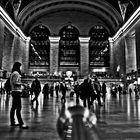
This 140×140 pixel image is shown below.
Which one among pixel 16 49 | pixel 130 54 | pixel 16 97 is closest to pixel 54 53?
pixel 16 49

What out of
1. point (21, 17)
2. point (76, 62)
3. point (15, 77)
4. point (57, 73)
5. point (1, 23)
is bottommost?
point (15, 77)

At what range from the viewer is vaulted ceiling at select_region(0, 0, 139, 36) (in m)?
26.6

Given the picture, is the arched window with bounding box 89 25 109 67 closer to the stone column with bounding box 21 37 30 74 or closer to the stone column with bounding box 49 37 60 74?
the stone column with bounding box 49 37 60 74

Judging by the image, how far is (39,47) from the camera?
112 ft

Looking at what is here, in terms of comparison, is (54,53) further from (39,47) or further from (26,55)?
(26,55)

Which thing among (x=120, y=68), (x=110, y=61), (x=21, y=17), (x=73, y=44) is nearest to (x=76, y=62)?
(x=73, y=44)

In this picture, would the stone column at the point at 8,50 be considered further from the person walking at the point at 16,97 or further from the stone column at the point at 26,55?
the person walking at the point at 16,97

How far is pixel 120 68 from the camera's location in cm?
2870

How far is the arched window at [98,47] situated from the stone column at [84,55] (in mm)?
1207

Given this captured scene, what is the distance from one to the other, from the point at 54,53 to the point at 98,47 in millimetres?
8354

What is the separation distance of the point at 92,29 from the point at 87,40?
112 inches

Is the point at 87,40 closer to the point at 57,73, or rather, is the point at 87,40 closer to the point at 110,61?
the point at 110,61

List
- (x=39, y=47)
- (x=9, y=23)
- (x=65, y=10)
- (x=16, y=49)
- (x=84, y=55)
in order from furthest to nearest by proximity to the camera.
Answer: (x=39, y=47)
(x=65, y=10)
(x=84, y=55)
(x=16, y=49)
(x=9, y=23)

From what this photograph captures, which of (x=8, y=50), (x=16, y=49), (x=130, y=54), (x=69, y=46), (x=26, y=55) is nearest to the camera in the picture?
(x=130, y=54)
